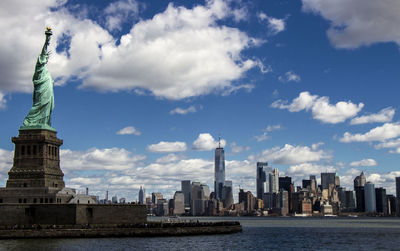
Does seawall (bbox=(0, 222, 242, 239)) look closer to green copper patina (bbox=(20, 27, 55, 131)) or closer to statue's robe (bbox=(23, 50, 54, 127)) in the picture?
green copper patina (bbox=(20, 27, 55, 131))

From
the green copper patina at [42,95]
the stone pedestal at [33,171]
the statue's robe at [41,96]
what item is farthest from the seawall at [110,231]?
the statue's robe at [41,96]

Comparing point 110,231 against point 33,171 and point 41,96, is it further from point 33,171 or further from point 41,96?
point 41,96

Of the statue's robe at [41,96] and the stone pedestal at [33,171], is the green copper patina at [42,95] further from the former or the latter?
the stone pedestal at [33,171]

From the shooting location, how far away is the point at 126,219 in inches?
4240

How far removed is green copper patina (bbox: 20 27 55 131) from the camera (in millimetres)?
114562

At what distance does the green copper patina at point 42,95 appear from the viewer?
115 meters

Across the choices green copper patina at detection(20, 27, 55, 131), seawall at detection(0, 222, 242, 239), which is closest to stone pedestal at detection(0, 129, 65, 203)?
green copper patina at detection(20, 27, 55, 131)

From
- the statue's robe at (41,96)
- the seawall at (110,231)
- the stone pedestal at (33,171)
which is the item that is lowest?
the seawall at (110,231)

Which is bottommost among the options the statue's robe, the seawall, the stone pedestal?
the seawall

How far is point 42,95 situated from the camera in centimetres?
11588

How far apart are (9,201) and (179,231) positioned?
3341cm

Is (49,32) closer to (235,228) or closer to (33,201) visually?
(33,201)

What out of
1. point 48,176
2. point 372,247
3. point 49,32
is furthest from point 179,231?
point 49,32

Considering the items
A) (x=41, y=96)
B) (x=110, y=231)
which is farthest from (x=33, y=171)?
(x=110, y=231)
